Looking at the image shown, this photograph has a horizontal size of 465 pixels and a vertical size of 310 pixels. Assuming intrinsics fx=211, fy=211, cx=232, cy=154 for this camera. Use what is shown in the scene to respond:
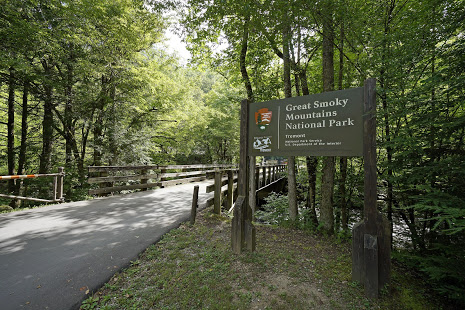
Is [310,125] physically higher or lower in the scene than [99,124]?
lower

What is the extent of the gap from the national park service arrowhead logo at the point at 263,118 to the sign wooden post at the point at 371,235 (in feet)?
4.34

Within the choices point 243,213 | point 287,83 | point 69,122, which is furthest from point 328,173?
point 69,122

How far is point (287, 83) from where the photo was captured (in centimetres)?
515

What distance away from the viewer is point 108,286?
2.57m

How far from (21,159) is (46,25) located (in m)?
5.91

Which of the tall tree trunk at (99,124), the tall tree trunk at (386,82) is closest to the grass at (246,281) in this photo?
the tall tree trunk at (386,82)

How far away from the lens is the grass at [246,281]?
2371 mm

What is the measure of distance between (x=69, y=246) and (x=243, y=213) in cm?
285

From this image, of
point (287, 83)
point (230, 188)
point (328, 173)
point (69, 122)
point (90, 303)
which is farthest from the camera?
point (69, 122)

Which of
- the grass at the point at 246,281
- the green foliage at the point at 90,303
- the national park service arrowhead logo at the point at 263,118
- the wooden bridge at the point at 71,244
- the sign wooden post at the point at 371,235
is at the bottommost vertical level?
the grass at the point at 246,281

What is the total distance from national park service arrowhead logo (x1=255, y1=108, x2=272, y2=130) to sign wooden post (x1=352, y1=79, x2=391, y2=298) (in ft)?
4.34

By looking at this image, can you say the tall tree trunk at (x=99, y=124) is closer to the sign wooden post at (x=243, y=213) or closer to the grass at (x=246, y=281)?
Result: the grass at (x=246, y=281)

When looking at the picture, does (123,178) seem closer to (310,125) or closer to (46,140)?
(46,140)

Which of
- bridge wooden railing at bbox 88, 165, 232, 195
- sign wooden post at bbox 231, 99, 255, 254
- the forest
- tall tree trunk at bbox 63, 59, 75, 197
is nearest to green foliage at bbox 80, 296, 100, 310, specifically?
sign wooden post at bbox 231, 99, 255, 254
